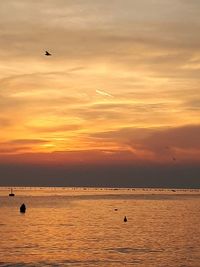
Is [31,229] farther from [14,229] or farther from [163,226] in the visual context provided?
[163,226]

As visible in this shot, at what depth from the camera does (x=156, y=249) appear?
213 feet

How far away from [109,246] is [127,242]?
510 cm

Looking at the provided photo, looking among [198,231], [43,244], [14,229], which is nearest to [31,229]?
[14,229]

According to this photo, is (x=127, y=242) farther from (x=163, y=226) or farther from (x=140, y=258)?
(x=163, y=226)

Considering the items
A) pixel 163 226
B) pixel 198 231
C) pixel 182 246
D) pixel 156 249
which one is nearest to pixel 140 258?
pixel 156 249

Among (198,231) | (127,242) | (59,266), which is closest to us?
(59,266)

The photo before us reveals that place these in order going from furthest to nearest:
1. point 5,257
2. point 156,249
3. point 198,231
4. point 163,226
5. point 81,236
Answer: point 163,226
point 198,231
point 81,236
point 156,249
point 5,257

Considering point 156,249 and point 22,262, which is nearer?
point 22,262

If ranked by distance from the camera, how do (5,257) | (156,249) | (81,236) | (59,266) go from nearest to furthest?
(59,266) → (5,257) → (156,249) → (81,236)

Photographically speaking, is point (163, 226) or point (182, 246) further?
point (163, 226)

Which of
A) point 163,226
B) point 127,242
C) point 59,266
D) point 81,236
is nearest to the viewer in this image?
point 59,266

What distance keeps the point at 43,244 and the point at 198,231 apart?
34007 millimetres

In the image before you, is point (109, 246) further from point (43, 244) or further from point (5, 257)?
point (5, 257)

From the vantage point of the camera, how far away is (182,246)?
226ft
